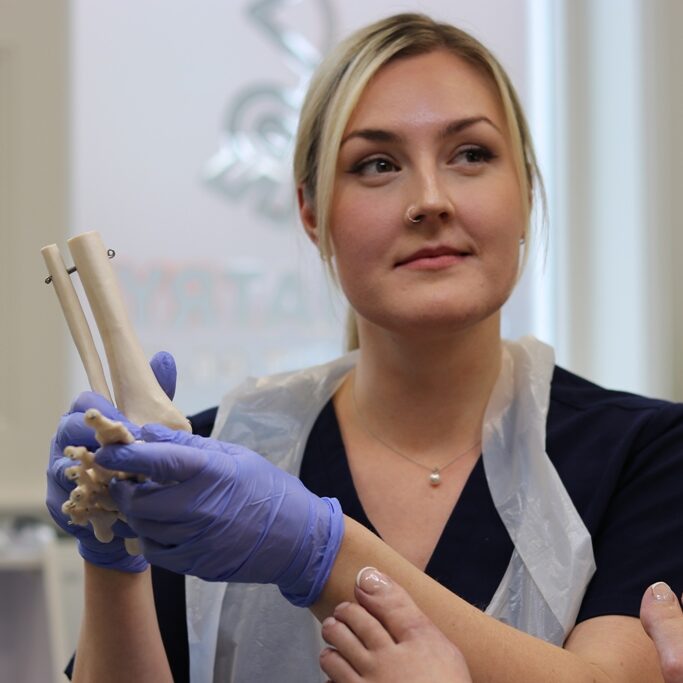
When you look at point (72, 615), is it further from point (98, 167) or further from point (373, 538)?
point (373, 538)

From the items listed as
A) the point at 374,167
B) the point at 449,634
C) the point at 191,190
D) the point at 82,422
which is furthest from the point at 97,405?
the point at 191,190

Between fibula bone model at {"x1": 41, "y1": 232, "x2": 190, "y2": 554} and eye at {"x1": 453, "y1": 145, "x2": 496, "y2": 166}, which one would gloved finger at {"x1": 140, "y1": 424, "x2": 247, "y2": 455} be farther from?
eye at {"x1": 453, "y1": 145, "x2": 496, "y2": 166}

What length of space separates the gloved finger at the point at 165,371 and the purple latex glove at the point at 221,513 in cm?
10

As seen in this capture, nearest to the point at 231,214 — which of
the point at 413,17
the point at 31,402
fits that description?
the point at 31,402

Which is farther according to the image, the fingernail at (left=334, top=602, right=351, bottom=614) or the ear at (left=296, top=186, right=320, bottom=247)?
the ear at (left=296, top=186, right=320, bottom=247)

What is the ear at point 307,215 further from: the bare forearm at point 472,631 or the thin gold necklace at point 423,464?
the bare forearm at point 472,631

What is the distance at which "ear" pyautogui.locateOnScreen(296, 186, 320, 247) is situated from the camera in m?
1.34

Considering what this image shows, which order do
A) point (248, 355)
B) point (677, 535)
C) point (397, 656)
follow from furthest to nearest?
point (248, 355) → point (677, 535) → point (397, 656)

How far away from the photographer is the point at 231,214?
102 inches

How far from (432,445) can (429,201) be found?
1.02 ft

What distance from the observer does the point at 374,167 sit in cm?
121

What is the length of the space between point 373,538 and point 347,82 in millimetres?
556

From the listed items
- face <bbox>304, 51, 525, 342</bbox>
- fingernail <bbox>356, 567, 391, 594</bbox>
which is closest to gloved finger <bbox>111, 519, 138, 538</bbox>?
fingernail <bbox>356, 567, 391, 594</bbox>

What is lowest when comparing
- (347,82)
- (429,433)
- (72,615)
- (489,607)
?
(72,615)
